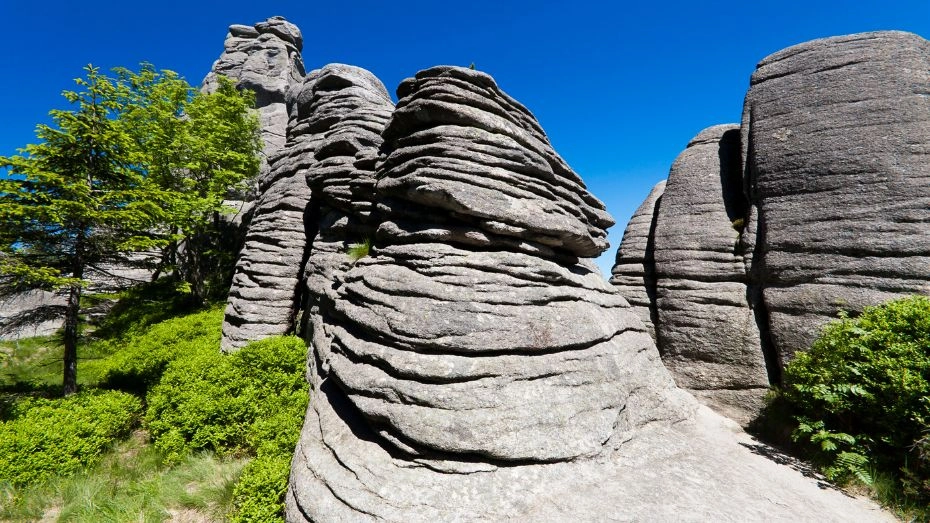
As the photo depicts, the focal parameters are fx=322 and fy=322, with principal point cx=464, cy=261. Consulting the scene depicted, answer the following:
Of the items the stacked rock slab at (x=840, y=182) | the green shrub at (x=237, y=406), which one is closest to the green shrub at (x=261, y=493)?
the green shrub at (x=237, y=406)

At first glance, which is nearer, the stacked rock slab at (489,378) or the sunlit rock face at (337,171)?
the stacked rock slab at (489,378)

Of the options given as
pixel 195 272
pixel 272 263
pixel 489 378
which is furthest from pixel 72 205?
pixel 195 272

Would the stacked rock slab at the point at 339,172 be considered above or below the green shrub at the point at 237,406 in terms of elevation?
above

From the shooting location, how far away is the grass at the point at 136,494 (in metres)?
6.27

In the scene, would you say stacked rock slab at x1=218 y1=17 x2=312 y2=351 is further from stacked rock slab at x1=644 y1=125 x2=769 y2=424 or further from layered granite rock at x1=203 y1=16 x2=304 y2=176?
layered granite rock at x1=203 y1=16 x2=304 y2=176

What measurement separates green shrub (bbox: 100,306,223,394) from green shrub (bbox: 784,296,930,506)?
1778 centimetres

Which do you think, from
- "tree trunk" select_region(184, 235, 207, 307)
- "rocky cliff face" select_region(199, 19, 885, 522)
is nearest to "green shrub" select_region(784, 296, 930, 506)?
"rocky cliff face" select_region(199, 19, 885, 522)

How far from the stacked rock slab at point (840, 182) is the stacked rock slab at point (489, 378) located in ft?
16.4

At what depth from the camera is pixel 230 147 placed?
22.9m

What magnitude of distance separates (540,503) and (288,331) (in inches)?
471

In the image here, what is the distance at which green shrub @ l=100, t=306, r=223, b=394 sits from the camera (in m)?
12.0

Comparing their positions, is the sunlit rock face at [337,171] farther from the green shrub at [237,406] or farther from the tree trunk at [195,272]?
the tree trunk at [195,272]

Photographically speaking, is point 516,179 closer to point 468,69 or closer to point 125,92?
point 468,69

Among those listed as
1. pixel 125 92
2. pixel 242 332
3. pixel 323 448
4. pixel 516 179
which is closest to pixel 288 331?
pixel 242 332
